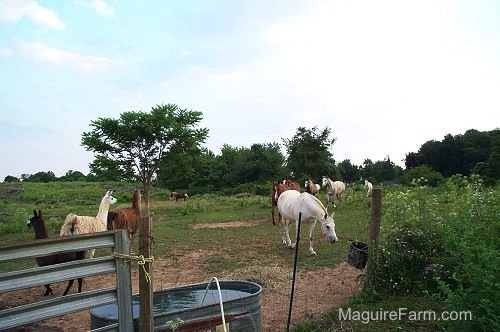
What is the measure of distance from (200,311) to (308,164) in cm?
3369

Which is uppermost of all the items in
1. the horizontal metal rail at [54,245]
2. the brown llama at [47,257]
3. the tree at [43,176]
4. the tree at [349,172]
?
the tree at [43,176]

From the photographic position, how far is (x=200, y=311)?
3988 millimetres

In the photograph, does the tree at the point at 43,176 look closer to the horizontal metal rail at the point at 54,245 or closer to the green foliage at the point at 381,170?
the green foliage at the point at 381,170

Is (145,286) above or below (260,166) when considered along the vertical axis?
below

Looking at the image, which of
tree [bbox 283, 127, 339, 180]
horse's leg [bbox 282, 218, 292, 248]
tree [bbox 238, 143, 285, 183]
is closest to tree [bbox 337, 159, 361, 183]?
tree [bbox 238, 143, 285, 183]

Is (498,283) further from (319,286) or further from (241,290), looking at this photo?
(319,286)

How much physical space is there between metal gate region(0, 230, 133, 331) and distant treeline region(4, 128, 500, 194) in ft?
71.8

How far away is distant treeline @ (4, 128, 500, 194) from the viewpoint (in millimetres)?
37125

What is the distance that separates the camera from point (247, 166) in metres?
50.4

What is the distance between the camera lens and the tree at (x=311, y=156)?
37.0 meters

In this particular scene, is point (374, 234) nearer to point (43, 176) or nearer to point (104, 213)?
point (104, 213)

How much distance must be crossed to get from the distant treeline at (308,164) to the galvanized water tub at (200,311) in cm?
2023

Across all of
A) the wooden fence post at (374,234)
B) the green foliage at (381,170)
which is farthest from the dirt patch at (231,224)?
the green foliage at (381,170)

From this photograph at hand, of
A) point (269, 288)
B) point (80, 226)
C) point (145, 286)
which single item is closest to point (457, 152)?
point (269, 288)
